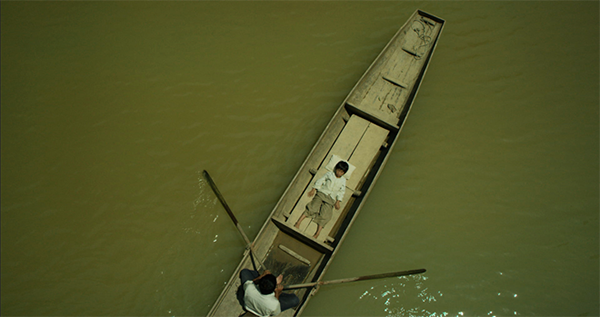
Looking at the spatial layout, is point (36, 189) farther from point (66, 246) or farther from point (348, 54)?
point (348, 54)

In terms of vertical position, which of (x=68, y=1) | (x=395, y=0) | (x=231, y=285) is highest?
(x=395, y=0)

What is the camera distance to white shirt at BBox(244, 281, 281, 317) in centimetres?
389

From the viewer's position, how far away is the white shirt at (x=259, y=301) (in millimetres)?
3895

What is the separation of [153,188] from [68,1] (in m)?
4.46

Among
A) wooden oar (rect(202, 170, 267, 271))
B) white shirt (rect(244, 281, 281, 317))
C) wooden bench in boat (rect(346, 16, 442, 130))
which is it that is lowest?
white shirt (rect(244, 281, 281, 317))

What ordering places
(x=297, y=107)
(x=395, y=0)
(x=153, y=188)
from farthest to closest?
(x=395, y=0)
(x=297, y=107)
(x=153, y=188)

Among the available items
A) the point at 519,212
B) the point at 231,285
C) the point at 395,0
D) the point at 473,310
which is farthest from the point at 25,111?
the point at 519,212

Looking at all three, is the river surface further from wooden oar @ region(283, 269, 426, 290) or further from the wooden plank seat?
the wooden plank seat

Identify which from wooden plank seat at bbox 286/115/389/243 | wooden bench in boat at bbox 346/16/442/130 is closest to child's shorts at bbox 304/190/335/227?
wooden plank seat at bbox 286/115/389/243

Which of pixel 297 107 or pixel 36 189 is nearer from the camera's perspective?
pixel 36 189

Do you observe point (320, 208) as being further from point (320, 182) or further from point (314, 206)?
point (320, 182)

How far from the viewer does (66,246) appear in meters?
4.93

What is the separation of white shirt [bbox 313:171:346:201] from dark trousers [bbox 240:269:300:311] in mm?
1610

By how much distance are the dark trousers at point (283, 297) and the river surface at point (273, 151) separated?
613mm
